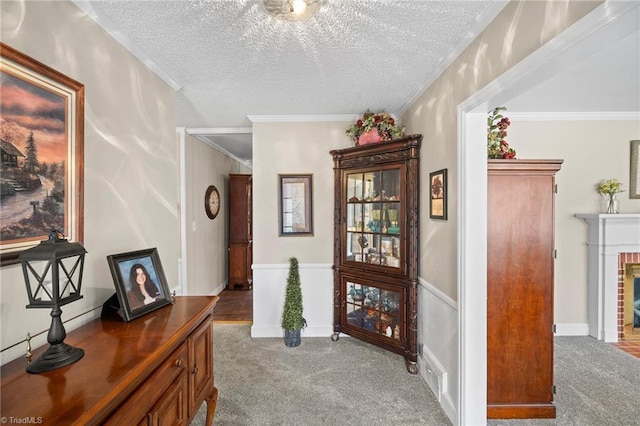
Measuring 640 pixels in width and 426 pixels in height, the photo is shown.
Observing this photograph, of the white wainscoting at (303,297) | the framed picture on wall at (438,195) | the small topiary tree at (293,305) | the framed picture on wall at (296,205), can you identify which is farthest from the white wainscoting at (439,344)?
the framed picture on wall at (296,205)

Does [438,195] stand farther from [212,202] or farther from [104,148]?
[212,202]

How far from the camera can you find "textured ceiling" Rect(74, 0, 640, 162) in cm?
155

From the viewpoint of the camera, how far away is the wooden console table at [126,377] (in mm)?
824

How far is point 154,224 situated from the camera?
213cm

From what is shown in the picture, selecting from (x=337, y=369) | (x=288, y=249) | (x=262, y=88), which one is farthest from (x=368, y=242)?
(x=262, y=88)

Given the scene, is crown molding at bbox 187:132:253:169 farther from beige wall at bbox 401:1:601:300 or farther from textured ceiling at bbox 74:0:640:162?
beige wall at bbox 401:1:601:300

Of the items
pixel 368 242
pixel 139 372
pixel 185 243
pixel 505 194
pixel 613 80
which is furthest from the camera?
pixel 185 243

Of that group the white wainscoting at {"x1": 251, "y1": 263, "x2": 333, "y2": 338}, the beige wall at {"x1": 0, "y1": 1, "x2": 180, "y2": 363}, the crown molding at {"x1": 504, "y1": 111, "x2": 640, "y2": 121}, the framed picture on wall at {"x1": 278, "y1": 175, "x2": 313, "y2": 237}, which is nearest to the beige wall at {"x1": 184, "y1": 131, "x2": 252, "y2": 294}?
the white wainscoting at {"x1": 251, "y1": 263, "x2": 333, "y2": 338}

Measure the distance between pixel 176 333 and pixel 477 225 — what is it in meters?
1.79

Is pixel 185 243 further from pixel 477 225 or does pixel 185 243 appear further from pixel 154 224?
pixel 477 225

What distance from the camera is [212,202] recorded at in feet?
15.6

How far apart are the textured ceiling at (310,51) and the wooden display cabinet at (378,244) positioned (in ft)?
2.06

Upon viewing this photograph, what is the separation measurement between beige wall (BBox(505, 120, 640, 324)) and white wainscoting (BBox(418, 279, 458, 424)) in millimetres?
2041

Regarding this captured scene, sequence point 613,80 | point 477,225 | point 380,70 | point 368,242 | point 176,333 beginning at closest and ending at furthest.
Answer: point 176,333, point 477,225, point 380,70, point 613,80, point 368,242
